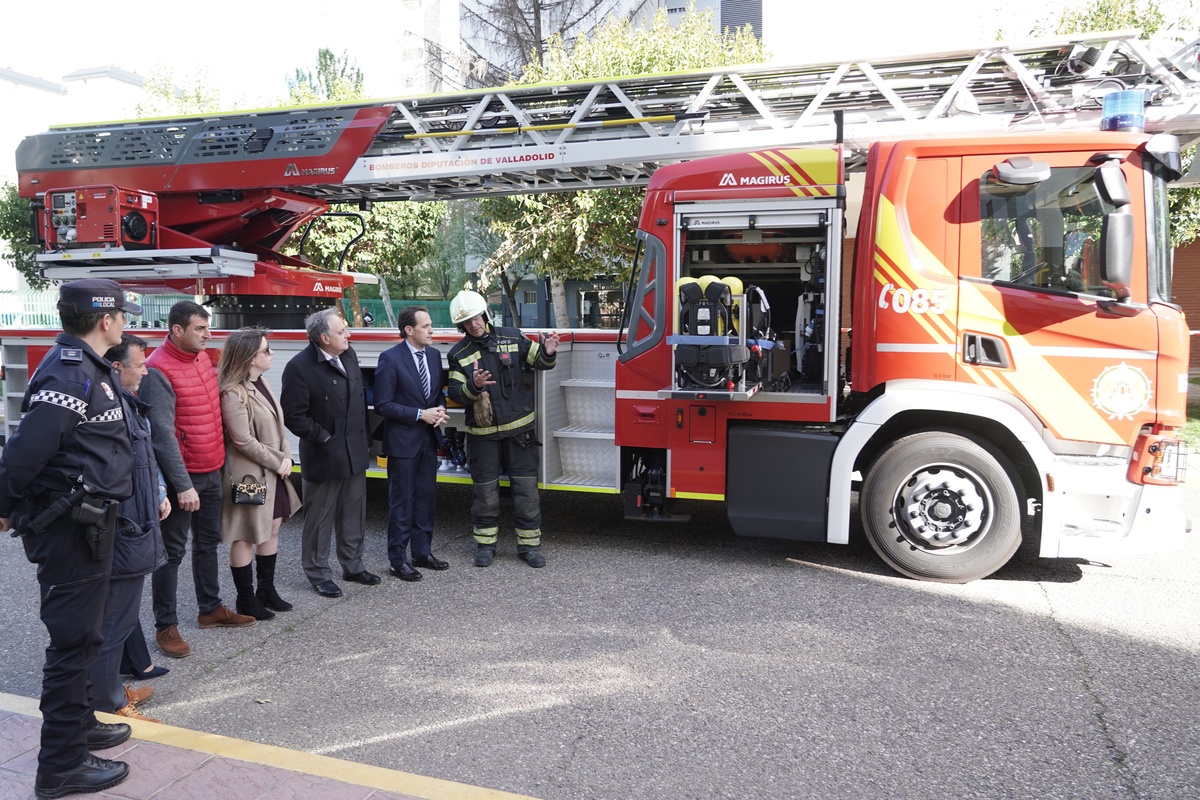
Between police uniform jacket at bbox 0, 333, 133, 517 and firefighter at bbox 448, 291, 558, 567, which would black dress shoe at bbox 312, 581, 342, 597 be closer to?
firefighter at bbox 448, 291, 558, 567

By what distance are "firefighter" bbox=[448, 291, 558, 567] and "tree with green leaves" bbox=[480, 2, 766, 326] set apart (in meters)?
10.1

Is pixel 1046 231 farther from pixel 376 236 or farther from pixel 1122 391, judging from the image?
pixel 376 236

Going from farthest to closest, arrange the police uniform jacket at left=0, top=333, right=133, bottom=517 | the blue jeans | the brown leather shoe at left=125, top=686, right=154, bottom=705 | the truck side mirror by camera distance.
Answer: the truck side mirror
the blue jeans
the brown leather shoe at left=125, top=686, right=154, bottom=705
the police uniform jacket at left=0, top=333, right=133, bottom=517

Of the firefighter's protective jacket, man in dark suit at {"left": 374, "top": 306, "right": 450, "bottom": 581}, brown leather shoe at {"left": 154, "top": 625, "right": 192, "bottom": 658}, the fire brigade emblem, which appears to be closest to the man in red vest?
brown leather shoe at {"left": 154, "top": 625, "right": 192, "bottom": 658}

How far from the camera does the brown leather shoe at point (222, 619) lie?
4.83 metres

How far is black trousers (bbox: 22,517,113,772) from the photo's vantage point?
3.01m

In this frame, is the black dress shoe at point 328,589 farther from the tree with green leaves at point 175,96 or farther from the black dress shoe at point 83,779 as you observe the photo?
the tree with green leaves at point 175,96

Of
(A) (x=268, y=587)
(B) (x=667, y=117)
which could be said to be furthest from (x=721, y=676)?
(B) (x=667, y=117)

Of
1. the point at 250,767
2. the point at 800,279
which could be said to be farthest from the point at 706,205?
the point at 250,767

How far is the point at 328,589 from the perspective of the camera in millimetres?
5387

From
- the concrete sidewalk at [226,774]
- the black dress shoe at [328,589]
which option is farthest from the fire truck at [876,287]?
the concrete sidewalk at [226,774]

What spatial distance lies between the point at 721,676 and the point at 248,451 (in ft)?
9.08

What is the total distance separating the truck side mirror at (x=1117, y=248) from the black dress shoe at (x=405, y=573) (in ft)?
14.6

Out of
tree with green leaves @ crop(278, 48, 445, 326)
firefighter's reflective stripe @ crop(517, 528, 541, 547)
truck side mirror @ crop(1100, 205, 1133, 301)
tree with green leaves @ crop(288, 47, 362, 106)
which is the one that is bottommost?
firefighter's reflective stripe @ crop(517, 528, 541, 547)
